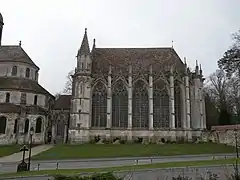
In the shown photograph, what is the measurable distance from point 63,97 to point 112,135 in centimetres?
1514

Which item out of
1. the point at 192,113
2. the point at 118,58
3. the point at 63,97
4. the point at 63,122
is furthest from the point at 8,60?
the point at 192,113

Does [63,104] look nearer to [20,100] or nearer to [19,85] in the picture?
[20,100]

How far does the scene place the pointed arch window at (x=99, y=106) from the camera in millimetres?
38281

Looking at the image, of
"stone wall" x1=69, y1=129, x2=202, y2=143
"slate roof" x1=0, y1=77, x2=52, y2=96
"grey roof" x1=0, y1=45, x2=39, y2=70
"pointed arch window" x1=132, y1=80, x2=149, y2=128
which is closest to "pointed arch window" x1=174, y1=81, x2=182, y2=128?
"stone wall" x1=69, y1=129, x2=202, y2=143

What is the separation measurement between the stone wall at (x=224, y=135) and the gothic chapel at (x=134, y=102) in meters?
1.58

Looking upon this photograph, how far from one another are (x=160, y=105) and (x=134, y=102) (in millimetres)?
4302

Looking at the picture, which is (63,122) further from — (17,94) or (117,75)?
(117,75)

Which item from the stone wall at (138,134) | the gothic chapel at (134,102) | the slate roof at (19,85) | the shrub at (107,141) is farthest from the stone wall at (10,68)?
the shrub at (107,141)

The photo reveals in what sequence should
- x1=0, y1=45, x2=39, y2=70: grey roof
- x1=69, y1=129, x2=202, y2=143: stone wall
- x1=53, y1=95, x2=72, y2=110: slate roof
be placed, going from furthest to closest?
x1=0, y1=45, x2=39, y2=70: grey roof < x1=53, y1=95, x2=72, y2=110: slate roof < x1=69, y1=129, x2=202, y2=143: stone wall

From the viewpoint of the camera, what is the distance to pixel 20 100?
4094cm

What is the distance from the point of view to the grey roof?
44.8 m

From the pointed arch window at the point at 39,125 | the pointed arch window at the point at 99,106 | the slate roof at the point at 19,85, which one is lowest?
the pointed arch window at the point at 39,125

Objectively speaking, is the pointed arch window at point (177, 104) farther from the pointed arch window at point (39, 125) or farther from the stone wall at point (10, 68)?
the stone wall at point (10, 68)

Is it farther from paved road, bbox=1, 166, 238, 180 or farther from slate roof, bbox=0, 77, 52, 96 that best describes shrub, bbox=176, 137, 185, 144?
slate roof, bbox=0, 77, 52, 96
